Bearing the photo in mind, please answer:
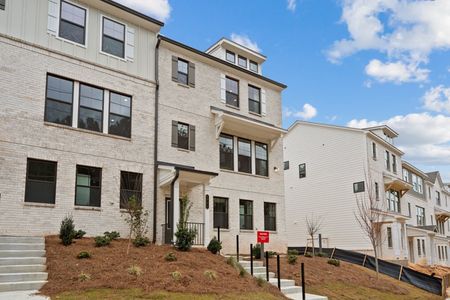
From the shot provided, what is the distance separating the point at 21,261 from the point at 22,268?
540 millimetres

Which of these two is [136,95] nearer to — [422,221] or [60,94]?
[60,94]

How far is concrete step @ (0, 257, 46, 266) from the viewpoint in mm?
11682

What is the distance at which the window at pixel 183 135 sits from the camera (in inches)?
Answer: 772

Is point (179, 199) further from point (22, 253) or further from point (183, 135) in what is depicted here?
point (22, 253)

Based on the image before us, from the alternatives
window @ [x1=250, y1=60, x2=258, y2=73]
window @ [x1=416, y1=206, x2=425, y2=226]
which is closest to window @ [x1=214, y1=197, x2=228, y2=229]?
window @ [x1=250, y1=60, x2=258, y2=73]

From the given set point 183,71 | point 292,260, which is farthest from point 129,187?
point 292,260

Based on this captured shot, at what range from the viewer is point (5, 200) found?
14.1 m

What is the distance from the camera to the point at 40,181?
15.1 metres

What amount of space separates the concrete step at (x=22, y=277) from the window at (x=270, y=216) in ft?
43.7

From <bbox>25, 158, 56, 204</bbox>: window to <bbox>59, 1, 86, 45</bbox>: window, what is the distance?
4905mm

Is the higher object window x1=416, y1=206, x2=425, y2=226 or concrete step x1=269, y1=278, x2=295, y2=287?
window x1=416, y1=206, x2=425, y2=226

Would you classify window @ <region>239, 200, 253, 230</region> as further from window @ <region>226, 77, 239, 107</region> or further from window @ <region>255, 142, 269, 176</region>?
window @ <region>226, 77, 239, 107</region>

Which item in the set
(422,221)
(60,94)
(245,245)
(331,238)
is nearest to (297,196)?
(331,238)

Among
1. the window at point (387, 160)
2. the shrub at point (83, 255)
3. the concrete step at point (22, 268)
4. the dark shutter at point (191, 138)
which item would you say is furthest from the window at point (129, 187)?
the window at point (387, 160)
